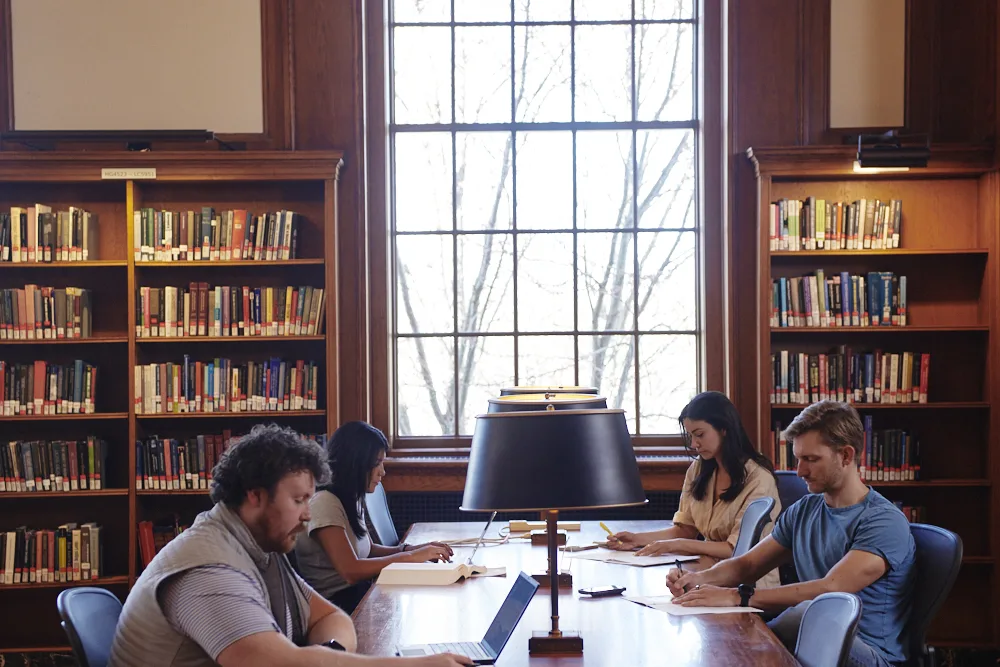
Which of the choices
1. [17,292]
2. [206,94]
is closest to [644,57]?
[206,94]

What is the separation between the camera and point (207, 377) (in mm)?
5344

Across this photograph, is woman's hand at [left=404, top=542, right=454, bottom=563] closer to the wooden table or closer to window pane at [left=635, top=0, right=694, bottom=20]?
the wooden table

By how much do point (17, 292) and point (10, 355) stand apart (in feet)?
1.33

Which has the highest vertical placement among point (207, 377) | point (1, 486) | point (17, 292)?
point (17, 292)

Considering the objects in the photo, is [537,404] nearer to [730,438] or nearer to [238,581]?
[730,438]

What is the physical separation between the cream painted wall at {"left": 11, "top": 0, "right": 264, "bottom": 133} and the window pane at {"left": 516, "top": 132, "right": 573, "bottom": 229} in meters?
1.42

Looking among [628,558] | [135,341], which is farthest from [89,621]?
[135,341]

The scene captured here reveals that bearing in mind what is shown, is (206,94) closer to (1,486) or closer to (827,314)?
(1,486)

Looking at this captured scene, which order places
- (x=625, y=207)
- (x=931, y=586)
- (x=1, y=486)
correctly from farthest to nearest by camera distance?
(x=625, y=207) < (x=1, y=486) < (x=931, y=586)

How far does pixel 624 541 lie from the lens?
4012mm

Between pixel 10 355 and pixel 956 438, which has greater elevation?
pixel 10 355

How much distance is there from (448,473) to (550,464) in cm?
318

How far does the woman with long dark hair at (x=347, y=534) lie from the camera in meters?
3.70

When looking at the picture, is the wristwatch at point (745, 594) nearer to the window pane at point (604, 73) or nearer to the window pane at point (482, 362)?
the window pane at point (482, 362)
